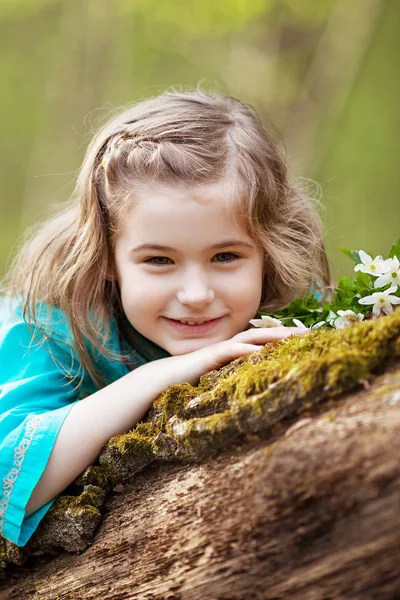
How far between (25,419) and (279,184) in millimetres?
1118

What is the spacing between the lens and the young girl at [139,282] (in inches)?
68.4

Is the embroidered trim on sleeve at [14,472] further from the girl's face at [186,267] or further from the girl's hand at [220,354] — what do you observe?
the girl's face at [186,267]

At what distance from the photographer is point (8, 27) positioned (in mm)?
10438

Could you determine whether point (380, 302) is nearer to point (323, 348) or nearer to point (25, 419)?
point (323, 348)

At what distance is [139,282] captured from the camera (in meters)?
2.02

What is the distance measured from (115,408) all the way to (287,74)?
868cm

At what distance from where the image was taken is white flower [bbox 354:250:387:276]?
186 cm

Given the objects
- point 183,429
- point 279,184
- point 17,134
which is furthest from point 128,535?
point 17,134

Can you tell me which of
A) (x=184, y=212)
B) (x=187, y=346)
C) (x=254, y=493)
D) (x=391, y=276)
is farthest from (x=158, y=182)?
(x=254, y=493)

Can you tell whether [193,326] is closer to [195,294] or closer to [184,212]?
[195,294]

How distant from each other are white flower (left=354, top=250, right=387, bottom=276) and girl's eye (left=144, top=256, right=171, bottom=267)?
1.74 ft

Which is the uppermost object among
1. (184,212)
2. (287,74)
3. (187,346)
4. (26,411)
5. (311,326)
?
(287,74)

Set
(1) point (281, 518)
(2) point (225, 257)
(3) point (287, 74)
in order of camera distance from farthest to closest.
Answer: (3) point (287, 74), (2) point (225, 257), (1) point (281, 518)

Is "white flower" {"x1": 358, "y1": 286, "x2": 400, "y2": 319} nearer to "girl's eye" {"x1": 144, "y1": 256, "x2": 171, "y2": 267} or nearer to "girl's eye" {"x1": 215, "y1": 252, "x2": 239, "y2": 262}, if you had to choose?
"girl's eye" {"x1": 215, "y1": 252, "x2": 239, "y2": 262}
